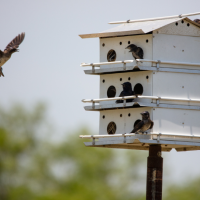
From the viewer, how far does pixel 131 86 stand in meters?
17.6

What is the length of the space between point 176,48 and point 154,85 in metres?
1.05

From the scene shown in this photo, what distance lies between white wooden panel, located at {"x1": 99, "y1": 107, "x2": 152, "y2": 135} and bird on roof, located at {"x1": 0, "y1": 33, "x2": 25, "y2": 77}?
274 cm

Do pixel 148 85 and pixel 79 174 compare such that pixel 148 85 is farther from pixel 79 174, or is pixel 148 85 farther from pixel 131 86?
pixel 79 174

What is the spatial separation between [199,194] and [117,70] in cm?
1965

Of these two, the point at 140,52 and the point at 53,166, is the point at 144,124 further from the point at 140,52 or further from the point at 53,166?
the point at 53,166

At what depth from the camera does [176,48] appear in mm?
17625

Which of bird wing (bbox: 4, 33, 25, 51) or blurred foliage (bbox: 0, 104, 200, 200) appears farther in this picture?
blurred foliage (bbox: 0, 104, 200, 200)

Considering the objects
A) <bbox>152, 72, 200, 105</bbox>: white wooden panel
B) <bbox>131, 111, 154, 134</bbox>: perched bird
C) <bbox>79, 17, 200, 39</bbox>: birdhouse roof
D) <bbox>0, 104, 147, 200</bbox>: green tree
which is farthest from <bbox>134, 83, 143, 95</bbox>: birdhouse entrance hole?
<bbox>0, 104, 147, 200</bbox>: green tree

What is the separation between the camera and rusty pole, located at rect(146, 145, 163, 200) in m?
17.7

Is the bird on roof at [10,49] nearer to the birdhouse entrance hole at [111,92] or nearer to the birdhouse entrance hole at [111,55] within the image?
the birdhouse entrance hole at [111,55]

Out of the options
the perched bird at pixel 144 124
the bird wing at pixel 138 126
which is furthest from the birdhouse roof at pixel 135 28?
the bird wing at pixel 138 126

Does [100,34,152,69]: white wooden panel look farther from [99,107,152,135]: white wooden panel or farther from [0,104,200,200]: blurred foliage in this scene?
[0,104,200,200]: blurred foliage

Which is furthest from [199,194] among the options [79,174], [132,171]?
[79,174]

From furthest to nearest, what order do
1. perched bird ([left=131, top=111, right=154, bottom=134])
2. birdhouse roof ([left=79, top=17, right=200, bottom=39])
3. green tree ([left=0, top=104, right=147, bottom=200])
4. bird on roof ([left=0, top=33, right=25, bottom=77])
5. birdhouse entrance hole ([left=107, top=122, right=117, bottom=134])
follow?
green tree ([left=0, top=104, right=147, bottom=200]) < birdhouse entrance hole ([left=107, top=122, right=117, bottom=134]) < birdhouse roof ([left=79, top=17, right=200, bottom=39]) < perched bird ([left=131, top=111, right=154, bottom=134]) < bird on roof ([left=0, top=33, right=25, bottom=77])
